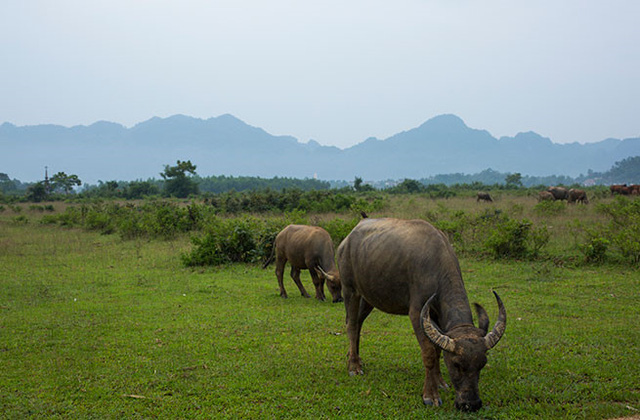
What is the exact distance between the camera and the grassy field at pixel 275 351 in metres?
5.65

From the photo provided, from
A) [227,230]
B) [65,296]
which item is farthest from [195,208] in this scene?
[65,296]

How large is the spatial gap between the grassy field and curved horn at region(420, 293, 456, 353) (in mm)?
927

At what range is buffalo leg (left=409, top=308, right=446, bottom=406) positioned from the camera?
541 cm

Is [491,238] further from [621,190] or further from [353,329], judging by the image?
[621,190]

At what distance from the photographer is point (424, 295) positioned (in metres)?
5.57

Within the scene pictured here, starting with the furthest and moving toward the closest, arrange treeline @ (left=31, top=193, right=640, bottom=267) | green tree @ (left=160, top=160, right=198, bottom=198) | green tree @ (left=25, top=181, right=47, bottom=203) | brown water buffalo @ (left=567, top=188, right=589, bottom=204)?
green tree @ (left=160, top=160, right=198, bottom=198) < green tree @ (left=25, top=181, right=47, bottom=203) < brown water buffalo @ (left=567, top=188, right=589, bottom=204) < treeline @ (left=31, top=193, right=640, bottom=267)

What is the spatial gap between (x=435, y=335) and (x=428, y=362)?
26.8 inches

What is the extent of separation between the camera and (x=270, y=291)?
12641 millimetres

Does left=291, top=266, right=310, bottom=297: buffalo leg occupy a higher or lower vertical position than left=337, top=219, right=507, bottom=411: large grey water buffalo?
lower

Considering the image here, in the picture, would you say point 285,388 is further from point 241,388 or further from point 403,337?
point 403,337

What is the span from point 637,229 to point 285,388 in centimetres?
1228

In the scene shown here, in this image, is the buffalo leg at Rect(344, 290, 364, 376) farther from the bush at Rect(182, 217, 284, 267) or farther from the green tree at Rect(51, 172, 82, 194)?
the green tree at Rect(51, 172, 82, 194)

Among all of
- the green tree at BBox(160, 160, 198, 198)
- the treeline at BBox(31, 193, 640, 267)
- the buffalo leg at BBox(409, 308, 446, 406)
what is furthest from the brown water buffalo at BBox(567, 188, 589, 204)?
the green tree at BBox(160, 160, 198, 198)

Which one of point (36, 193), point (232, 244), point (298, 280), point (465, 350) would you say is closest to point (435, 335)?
point (465, 350)
